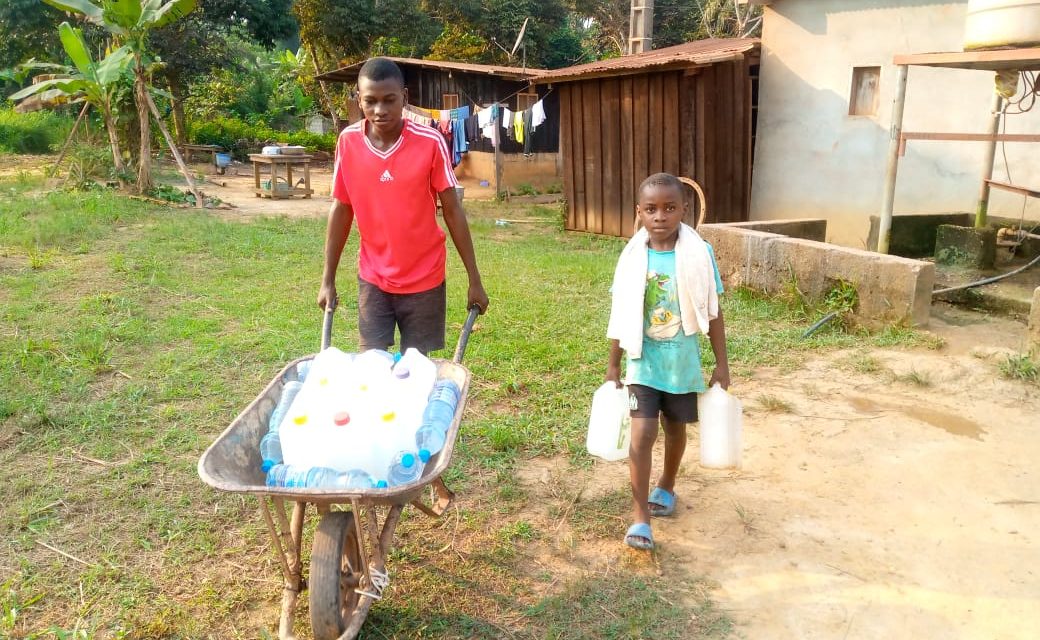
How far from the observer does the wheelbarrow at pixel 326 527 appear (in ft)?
6.90

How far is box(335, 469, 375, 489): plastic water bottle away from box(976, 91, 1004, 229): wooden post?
6.44 metres

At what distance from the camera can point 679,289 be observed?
2.84m

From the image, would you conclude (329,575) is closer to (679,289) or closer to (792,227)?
(679,289)

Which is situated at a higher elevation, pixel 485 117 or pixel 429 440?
pixel 485 117

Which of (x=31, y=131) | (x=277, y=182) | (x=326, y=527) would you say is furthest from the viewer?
(x=31, y=131)

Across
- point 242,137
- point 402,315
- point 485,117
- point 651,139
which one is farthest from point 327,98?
point 402,315

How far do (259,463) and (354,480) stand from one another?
43 centimetres

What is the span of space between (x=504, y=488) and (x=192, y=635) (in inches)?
54.4

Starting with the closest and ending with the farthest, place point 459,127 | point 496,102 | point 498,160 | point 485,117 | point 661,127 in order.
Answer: point 661,127 < point 485,117 < point 459,127 < point 498,160 < point 496,102

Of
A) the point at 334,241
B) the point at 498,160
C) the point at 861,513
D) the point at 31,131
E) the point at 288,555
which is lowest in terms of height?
the point at 861,513

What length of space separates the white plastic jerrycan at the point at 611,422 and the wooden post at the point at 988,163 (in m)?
5.41

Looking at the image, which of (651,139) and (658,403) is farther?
(651,139)

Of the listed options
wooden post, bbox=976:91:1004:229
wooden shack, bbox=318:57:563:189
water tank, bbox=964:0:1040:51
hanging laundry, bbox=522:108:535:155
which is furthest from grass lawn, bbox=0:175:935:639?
wooden shack, bbox=318:57:563:189

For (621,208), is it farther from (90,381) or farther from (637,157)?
(90,381)
